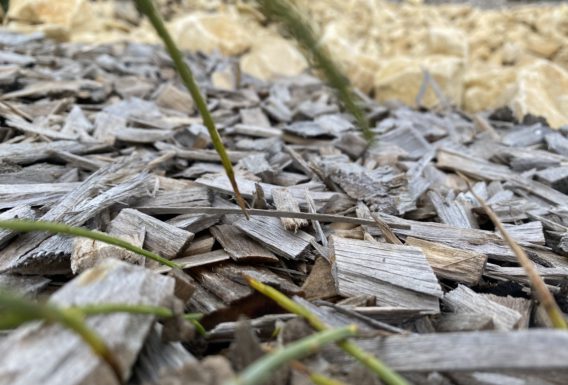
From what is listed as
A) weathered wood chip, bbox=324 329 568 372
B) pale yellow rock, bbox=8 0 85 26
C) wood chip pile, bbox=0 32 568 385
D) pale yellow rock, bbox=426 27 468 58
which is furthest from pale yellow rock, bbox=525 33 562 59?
weathered wood chip, bbox=324 329 568 372

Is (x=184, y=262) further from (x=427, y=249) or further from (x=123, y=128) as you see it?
(x=123, y=128)

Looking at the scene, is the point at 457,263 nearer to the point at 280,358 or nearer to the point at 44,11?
the point at 280,358

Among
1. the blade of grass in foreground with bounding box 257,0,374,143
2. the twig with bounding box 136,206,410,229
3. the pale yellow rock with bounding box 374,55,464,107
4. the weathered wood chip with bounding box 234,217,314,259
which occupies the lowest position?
the pale yellow rock with bounding box 374,55,464,107

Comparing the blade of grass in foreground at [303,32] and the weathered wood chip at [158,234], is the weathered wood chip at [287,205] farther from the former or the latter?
the blade of grass in foreground at [303,32]

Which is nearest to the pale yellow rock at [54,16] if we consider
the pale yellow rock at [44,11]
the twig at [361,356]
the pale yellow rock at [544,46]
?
the pale yellow rock at [44,11]

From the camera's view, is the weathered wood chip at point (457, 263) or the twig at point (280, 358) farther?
the weathered wood chip at point (457, 263)

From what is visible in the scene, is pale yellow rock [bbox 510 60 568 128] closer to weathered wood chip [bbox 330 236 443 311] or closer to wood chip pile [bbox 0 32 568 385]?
wood chip pile [bbox 0 32 568 385]
